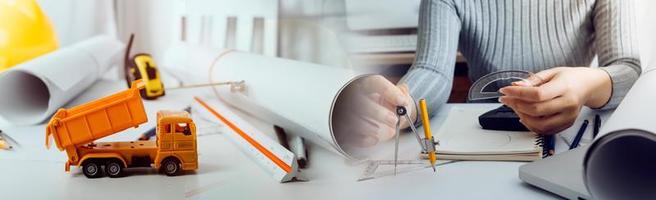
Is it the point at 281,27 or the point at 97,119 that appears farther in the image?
the point at 281,27

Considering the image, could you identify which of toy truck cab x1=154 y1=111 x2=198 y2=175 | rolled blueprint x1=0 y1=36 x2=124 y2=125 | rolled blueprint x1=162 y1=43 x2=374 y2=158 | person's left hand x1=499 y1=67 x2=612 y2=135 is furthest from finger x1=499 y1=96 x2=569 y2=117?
rolled blueprint x1=0 y1=36 x2=124 y2=125

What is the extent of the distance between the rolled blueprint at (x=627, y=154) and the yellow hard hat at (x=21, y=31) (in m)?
0.49

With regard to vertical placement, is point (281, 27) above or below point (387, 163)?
above

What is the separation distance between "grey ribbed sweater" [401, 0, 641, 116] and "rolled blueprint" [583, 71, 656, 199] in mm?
68

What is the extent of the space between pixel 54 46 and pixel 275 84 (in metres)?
0.23

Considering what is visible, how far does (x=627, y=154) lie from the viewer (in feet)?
1.48

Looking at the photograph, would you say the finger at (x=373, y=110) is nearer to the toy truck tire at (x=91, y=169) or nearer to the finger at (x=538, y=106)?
the finger at (x=538, y=106)

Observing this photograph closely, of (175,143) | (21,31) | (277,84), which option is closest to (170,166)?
(175,143)

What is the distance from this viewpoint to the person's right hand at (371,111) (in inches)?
20.4

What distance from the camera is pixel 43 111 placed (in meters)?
0.58

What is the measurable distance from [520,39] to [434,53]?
0.07 meters

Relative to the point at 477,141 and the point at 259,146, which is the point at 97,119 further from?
the point at 477,141

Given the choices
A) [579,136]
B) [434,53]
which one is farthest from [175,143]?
[579,136]

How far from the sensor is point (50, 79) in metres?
0.58
